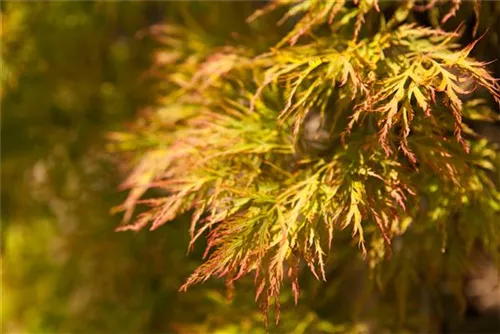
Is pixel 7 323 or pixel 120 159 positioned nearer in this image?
pixel 120 159

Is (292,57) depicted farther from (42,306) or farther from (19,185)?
(42,306)

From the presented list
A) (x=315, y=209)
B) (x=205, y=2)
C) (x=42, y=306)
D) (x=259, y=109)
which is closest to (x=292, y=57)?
(x=259, y=109)

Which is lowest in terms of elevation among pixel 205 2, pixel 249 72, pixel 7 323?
pixel 7 323

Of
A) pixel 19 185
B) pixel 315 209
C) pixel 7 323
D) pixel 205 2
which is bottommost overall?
pixel 7 323

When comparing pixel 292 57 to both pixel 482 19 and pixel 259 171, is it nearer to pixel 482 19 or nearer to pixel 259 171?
pixel 259 171

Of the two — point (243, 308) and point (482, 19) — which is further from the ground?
point (482, 19)

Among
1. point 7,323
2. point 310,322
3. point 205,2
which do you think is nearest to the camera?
point 310,322

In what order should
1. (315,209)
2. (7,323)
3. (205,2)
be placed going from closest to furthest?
(315,209) → (205,2) → (7,323)

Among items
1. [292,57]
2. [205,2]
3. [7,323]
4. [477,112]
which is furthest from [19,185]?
[477,112]

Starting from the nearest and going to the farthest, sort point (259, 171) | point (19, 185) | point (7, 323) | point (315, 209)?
1. point (315, 209)
2. point (259, 171)
3. point (19, 185)
4. point (7, 323)
